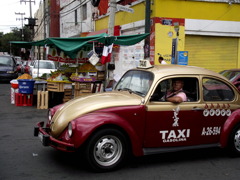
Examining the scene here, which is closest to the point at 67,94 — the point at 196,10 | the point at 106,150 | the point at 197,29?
the point at 106,150

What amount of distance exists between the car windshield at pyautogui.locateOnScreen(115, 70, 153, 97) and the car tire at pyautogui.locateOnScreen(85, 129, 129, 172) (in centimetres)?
89

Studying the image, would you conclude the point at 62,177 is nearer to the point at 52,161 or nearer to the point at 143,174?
the point at 52,161

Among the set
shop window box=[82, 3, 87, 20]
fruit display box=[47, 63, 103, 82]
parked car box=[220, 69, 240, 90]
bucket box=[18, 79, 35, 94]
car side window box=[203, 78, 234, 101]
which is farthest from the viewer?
shop window box=[82, 3, 87, 20]

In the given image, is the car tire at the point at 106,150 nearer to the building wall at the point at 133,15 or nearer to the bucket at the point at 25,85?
the bucket at the point at 25,85

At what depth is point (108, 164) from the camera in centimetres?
459

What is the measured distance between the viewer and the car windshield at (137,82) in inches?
201

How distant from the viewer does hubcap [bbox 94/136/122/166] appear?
4508 mm

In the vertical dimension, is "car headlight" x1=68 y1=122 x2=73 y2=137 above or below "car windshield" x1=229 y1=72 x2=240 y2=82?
below

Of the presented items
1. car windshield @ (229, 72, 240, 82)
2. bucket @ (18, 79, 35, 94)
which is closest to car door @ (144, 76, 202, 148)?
car windshield @ (229, 72, 240, 82)

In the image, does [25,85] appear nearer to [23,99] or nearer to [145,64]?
[23,99]

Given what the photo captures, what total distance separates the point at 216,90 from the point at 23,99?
7.90 metres

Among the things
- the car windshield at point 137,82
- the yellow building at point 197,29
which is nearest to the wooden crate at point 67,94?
the yellow building at point 197,29

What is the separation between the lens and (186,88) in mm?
5355

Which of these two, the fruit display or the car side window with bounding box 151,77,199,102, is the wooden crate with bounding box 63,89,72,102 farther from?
the car side window with bounding box 151,77,199,102
